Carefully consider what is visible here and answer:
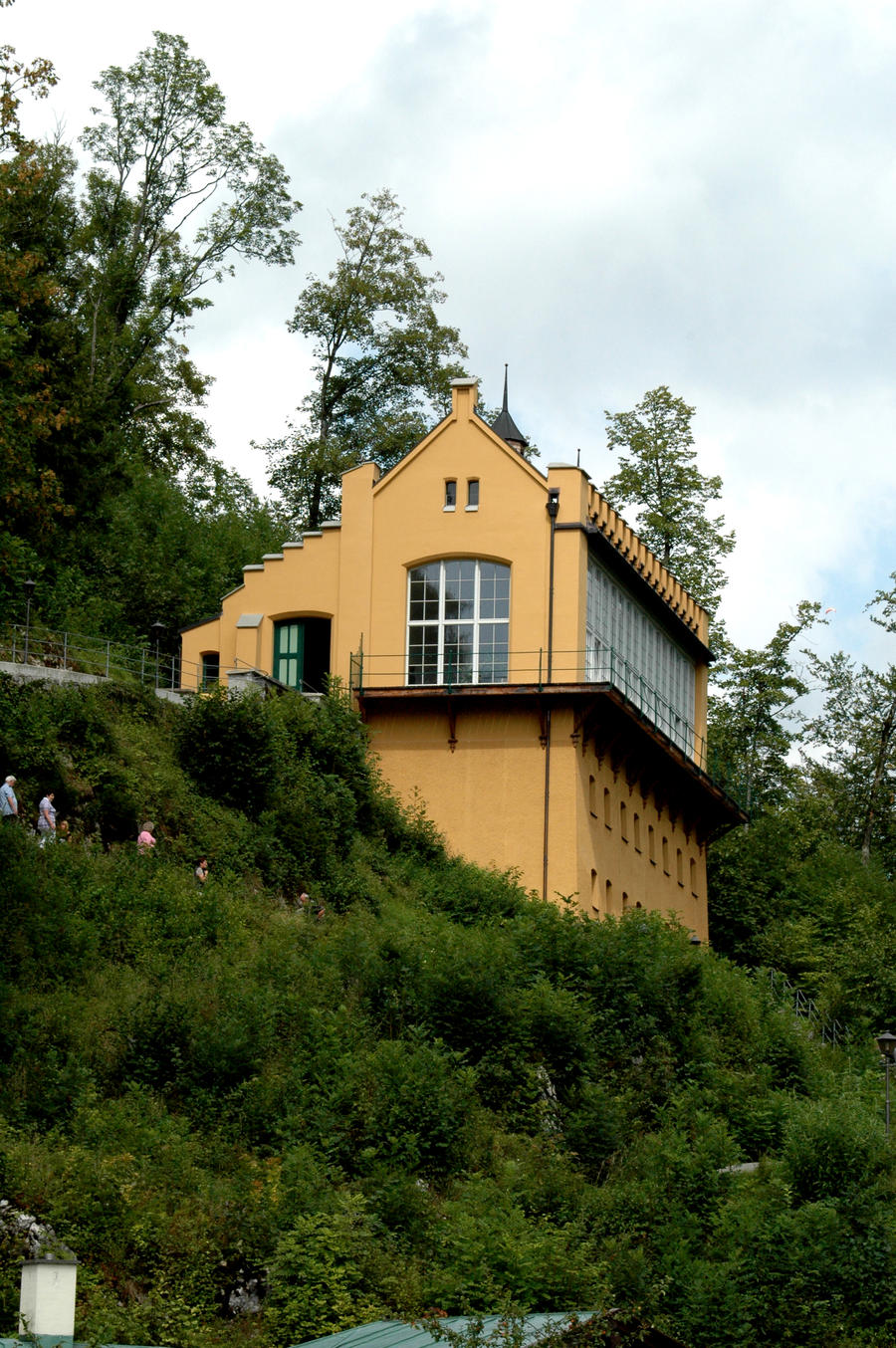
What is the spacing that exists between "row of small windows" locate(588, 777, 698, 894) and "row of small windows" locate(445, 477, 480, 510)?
6.49 metres

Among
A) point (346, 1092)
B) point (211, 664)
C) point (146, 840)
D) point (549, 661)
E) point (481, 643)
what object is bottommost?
point (346, 1092)

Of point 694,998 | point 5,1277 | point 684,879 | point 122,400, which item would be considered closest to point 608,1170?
point 694,998

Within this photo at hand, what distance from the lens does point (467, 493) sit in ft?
155

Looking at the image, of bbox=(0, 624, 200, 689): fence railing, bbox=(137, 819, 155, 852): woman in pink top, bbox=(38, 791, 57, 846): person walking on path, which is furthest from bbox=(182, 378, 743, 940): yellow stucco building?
bbox=(38, 791, 57, 846): person walking on path

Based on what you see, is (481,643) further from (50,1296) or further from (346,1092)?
(50,1296)

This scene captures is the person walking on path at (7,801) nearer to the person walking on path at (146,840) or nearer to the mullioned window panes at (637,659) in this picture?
the person walking on path at (146,840)

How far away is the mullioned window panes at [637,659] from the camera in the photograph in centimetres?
4728

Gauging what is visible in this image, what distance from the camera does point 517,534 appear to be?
4641 centimetres

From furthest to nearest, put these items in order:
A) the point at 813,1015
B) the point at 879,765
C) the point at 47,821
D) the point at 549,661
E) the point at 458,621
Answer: the point at 879,765, the point at 813,1015, the point at 458,621, the point at 549,661, the point at 47,821

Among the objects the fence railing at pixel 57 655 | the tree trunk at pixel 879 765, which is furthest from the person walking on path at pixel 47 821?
the tree trunk at pixel 879 765

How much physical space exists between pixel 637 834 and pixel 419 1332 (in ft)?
101

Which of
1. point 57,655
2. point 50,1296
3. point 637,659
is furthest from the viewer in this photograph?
point 637,659

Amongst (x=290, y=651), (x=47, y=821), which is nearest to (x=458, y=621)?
(x=290, y=651)

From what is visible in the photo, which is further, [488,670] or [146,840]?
[488,670]
